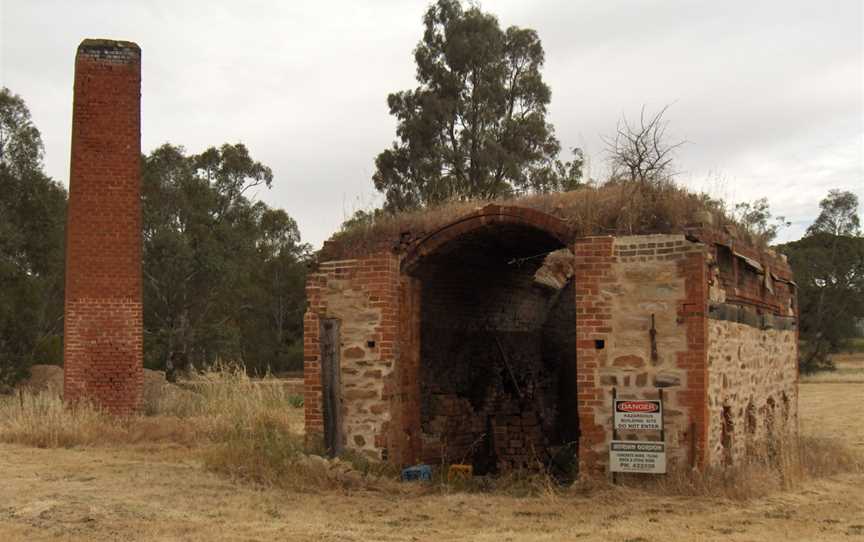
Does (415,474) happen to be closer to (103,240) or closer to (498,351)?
(498,351)

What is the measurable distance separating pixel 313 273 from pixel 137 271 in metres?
5.77

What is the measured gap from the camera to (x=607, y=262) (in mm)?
9258

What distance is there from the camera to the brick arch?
975cm

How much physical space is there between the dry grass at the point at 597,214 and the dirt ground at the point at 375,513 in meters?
2.82

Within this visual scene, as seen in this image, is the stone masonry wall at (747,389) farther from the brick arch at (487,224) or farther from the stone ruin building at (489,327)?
the brick arch at (487,224)

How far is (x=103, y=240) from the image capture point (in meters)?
15.0

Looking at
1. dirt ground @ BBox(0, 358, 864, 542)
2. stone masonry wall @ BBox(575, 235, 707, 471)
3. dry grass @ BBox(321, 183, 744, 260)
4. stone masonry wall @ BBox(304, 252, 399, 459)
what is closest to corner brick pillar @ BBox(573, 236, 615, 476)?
stone masonry wall @ BBox(575, 235, 707, 471)

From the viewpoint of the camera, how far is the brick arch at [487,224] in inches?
384

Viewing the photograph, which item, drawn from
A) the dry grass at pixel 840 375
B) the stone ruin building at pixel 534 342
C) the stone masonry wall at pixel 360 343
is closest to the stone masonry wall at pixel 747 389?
the stone ruin building at pixel 534 342

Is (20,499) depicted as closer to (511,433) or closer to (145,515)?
(145,515)

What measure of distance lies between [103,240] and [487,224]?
25.9ft

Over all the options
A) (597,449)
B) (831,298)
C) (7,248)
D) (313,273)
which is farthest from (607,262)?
(831,298)

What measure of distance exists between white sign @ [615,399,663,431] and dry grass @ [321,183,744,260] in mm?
1814

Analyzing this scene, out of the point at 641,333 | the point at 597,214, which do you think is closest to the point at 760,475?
the point at 641,333
